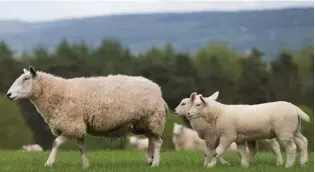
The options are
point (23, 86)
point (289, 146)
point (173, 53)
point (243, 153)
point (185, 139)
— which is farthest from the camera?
point (173, 53)

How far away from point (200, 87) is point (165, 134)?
23.9m

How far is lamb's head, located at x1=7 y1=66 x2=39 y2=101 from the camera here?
14625 millimetres

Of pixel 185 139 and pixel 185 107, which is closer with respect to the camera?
pixel 185 107

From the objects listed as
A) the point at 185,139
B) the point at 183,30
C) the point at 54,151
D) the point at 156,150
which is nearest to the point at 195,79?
the point at 185,139

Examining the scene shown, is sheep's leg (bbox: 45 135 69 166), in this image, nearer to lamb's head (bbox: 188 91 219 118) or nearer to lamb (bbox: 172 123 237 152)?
lamb's head (bbox: 188 91 219 118)

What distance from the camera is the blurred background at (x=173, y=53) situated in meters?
45.6

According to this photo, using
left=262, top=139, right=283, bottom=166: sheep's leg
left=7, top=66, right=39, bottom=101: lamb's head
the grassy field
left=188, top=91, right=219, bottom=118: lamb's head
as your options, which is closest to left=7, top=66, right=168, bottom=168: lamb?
left=7, top=66, right=39, bottom=101: lamb's head

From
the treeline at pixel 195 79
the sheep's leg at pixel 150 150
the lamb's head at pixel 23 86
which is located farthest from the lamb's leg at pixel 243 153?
the treeline at pixel 195 79

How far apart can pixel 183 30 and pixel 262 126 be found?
349 feet

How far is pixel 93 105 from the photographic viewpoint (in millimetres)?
14633

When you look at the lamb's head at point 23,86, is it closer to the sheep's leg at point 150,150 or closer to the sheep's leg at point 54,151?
the sheep's leg at point 54,151

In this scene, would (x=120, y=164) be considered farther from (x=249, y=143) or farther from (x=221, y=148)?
(x=249, y=143)

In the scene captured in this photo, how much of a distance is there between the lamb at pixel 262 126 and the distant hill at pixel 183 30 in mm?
94058

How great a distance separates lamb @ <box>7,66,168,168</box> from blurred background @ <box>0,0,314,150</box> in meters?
0.85
